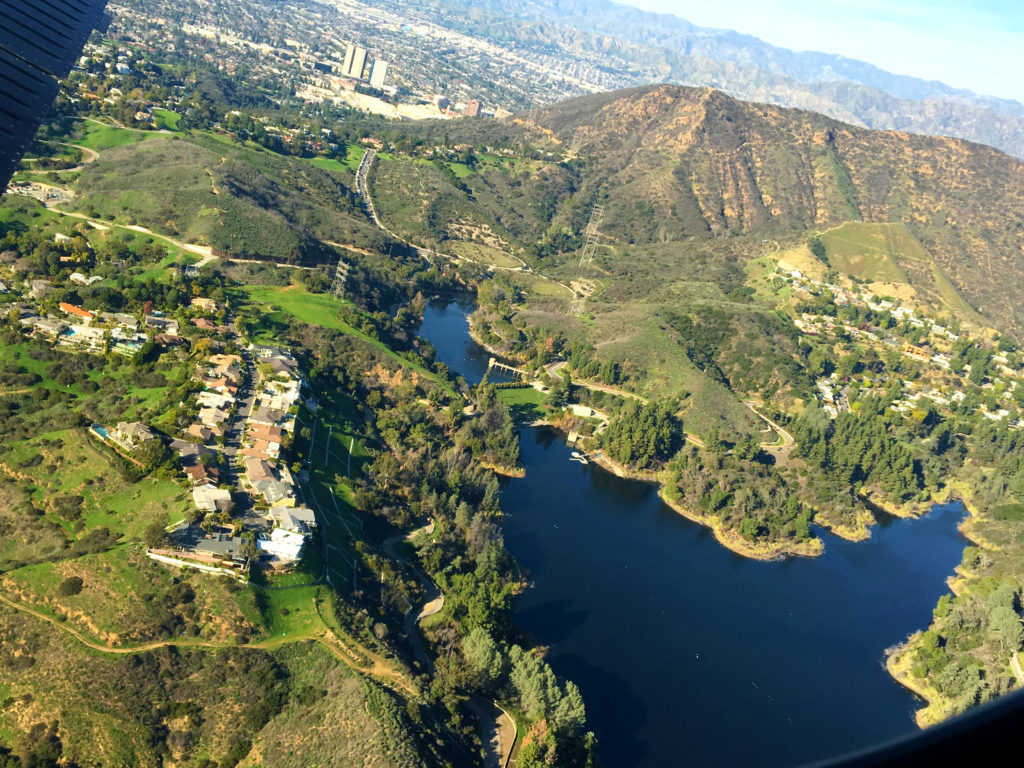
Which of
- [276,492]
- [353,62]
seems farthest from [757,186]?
[276,492]

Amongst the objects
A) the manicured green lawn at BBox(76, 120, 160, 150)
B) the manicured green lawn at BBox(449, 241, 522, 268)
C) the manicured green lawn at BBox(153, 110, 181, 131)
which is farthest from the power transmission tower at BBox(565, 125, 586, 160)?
the manicured green lawn at BBox(76, 120, 160, 150)

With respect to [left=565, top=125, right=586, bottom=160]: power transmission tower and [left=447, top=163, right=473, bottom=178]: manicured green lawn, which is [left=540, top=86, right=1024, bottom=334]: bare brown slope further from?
[left=447, top=163, right=473, bottom=178]: manicured green lawn

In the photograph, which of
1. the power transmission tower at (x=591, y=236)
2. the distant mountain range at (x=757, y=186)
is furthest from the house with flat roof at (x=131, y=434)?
the distant mountain range at (x=757, y=186)

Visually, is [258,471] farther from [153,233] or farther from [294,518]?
[153,233]

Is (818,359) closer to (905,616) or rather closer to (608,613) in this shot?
(905,616)

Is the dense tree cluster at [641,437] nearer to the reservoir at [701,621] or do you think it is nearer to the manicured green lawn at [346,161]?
the reservoir at [701,621]

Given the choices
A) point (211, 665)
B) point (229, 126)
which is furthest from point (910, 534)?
point (229, 126)

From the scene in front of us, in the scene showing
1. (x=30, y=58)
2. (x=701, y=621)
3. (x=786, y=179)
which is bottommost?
(x=701, y=621)
